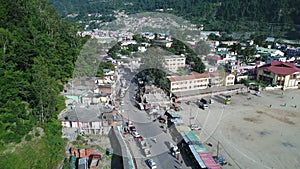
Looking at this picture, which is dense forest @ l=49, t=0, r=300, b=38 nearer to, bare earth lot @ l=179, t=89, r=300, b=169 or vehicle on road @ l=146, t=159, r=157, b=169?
bare earth lot @ l=179, t=89, r=300, b=169

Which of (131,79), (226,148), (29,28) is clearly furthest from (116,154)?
(131,79)

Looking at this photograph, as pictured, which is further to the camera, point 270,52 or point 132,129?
point 270,52

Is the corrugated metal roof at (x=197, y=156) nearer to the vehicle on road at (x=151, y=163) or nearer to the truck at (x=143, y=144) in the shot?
the vehicle on road at (x=151, y=163)

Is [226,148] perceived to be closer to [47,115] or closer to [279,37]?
[47,115]

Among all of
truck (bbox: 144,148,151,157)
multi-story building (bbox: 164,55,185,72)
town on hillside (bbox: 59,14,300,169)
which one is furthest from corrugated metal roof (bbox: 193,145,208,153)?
multi-story building (bbox: 164,55,185,72)

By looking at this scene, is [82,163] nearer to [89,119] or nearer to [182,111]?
[89,119]

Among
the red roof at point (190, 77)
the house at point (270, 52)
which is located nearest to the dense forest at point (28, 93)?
the red roof at point (190, 77)

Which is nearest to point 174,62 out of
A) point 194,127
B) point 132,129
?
point 194,127
